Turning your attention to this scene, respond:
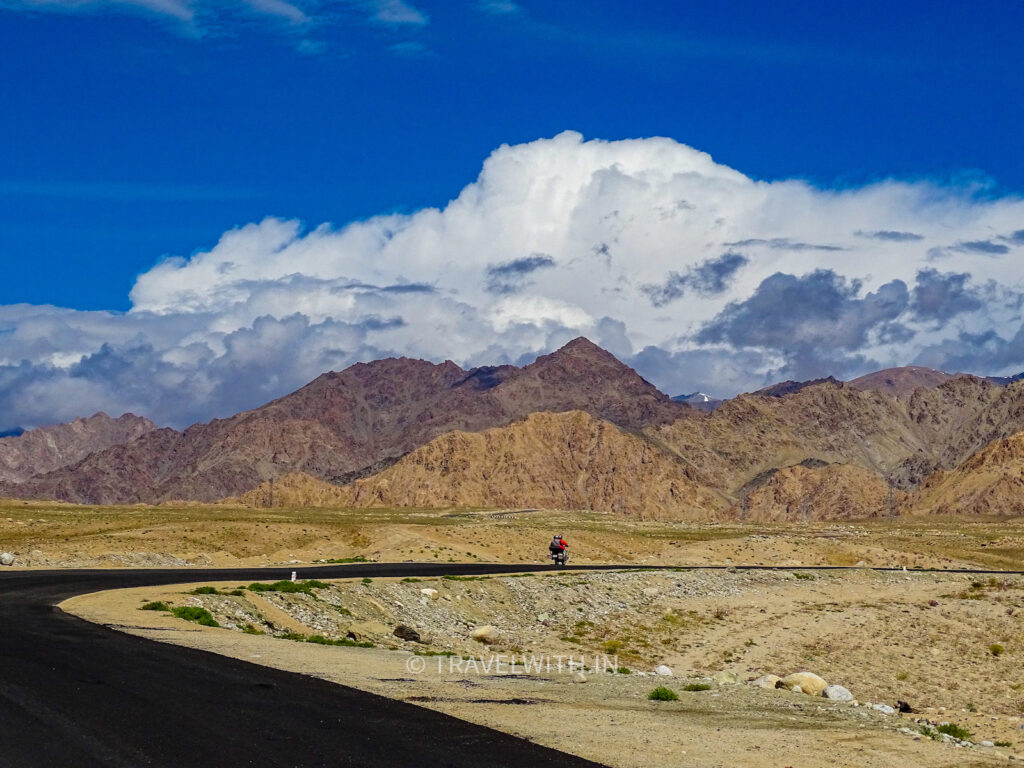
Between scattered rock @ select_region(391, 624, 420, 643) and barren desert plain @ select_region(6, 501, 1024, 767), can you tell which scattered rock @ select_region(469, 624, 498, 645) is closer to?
barren desert plain @ select_region(6, 501, 1024, 767)

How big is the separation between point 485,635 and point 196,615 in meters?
11.2

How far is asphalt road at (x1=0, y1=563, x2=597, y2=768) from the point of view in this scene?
47.3ft

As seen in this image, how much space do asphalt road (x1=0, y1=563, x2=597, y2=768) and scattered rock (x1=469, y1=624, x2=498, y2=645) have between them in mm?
15729

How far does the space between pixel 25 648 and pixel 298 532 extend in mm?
61279

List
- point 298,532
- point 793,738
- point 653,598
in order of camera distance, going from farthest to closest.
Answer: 1. point 298,532
2. point 653,598
3. point 793,738

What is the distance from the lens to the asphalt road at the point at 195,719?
14.4m

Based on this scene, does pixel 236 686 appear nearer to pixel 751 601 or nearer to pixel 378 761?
pixel 378 761

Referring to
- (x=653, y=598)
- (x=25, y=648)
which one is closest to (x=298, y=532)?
(x=653, y=598)

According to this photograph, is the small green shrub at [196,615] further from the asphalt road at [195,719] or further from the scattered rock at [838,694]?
the scattered rock at [838,694]

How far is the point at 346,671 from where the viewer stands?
75.6 feet

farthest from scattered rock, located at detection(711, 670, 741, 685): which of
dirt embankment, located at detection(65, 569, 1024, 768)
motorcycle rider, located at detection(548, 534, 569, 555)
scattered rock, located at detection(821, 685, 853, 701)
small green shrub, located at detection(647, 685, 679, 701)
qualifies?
motorcycle rider, located at detection(548, 534, 569, 555)

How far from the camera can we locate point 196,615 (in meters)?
31.8

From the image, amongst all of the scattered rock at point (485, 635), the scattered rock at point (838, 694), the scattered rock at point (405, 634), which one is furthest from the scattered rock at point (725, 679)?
the scattered rock at point (485, 635)

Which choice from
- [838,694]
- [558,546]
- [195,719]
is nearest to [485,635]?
[838,694]
